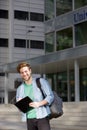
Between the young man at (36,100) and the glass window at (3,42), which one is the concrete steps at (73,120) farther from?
the glass window at (3,42)

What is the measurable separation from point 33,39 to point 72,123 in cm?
5503

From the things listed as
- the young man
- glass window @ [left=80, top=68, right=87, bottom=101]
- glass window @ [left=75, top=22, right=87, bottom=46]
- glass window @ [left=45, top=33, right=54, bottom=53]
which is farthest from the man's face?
glass window @ [left=45, top=33, right=54, bottom=53]

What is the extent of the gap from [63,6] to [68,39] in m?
3.63

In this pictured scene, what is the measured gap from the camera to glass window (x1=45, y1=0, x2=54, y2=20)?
38000 millimetres

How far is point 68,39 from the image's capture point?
1342 inches

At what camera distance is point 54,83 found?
132 feet

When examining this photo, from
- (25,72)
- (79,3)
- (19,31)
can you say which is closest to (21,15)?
(19,31)

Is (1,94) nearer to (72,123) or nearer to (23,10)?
(23,10)

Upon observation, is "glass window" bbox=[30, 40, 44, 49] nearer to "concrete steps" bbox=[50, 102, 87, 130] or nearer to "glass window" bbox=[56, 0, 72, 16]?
"glass window" bbox=[56, 0, 72, 16]

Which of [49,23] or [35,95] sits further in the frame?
[49,23]

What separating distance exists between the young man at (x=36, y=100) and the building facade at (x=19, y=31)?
2393 inches

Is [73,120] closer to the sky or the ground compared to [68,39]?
closer to the ground

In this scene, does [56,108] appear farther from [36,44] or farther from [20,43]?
Result: [36,44]

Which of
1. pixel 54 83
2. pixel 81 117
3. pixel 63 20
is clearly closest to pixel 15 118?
pixel 81 117
